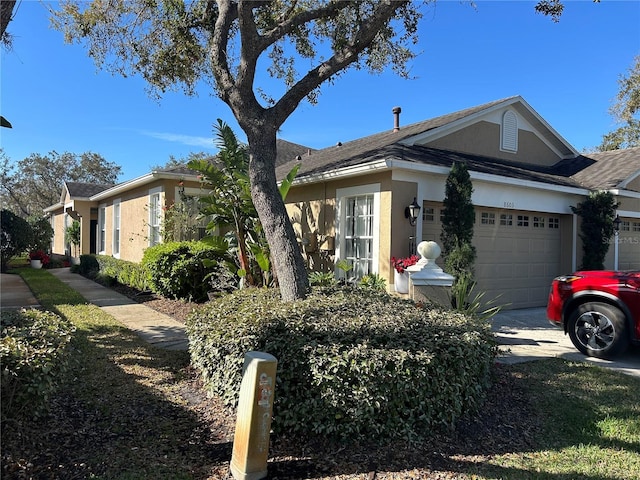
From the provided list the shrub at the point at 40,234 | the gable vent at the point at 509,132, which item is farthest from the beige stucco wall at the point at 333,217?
the shrub at the point at 40,234

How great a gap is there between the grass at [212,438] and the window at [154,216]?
7.78m

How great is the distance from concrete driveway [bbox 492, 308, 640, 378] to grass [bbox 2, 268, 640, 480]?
0.70 meters

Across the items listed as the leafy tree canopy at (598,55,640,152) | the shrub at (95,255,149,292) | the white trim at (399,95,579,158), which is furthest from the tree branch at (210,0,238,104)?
the leafy tree canopy at (598,55,640,152)

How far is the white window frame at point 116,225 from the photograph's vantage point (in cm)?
1705

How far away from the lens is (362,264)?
375 inches

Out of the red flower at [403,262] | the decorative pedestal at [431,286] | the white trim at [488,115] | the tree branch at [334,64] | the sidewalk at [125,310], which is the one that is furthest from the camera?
the white trim at [488,115]

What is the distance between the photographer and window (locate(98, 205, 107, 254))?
18795 millimetres

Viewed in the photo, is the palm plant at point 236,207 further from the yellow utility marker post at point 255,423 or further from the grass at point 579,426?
the yellow utility marker post at point 255,423

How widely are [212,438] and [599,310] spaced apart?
576cm

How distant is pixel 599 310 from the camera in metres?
6.43

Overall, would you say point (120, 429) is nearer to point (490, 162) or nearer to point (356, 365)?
point (356, 365)

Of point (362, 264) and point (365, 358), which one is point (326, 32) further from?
point (365, 358)

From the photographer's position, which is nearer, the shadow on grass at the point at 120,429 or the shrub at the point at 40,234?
the shadow on grass at the point at 120,429

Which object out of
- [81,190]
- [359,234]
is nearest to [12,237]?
[81,190]
